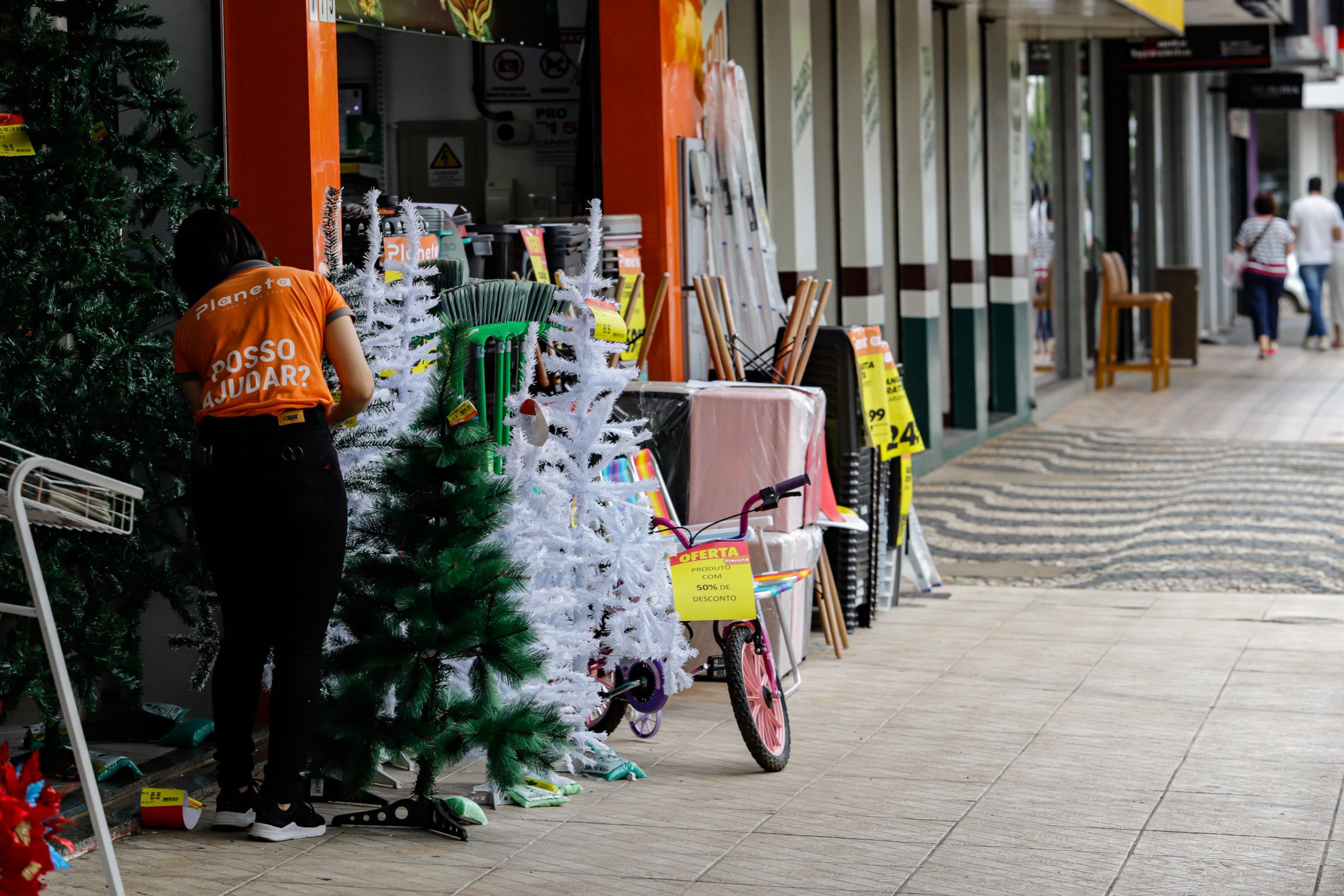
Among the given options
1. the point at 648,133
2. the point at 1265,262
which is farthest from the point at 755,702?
the point at 1265,262

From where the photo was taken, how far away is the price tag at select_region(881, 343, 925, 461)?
7.17m

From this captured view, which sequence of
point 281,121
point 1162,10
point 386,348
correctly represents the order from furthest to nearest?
point 1162,10 < point 281,121 < point 386,348

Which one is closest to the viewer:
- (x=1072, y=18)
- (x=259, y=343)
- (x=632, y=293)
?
(x=259, y=343)

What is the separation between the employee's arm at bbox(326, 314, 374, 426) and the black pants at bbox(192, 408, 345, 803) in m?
0.11

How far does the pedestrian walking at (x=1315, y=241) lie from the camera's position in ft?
68.6

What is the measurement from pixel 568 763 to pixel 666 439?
160 centimetres

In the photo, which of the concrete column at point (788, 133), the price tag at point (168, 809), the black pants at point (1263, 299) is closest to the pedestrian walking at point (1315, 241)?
the black pants at point (1263, 299)

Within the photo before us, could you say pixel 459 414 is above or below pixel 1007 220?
below

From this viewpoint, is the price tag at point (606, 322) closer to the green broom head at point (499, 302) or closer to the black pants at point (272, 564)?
the green broom head at point (499, 302)

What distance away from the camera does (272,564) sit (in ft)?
14.0

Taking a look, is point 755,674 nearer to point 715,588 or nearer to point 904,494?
point 715,588

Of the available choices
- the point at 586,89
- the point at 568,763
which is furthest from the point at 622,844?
the point at 586,89

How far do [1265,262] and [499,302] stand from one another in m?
15.8

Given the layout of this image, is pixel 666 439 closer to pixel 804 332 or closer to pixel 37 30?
pixel 804 332
